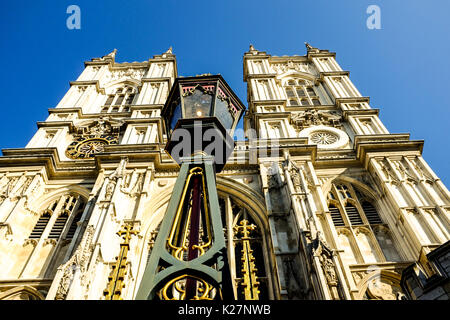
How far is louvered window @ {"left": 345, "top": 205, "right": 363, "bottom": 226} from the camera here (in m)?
12.7

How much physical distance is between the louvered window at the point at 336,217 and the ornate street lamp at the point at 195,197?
7.67m

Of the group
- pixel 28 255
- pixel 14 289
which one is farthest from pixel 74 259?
pixel 28 255

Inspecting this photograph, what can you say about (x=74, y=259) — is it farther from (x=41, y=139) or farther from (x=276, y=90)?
(x=276, y=90)

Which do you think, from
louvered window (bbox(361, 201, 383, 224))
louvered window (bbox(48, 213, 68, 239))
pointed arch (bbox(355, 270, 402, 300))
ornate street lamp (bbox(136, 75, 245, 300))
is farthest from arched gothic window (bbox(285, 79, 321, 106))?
ornate street lamp (bbox(136, 75, 245, 300))

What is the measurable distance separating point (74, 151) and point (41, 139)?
178 centimetres

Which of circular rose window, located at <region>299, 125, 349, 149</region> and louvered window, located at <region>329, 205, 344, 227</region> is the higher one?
circular rose window, located at <region>299, 125, 349, 149</region>

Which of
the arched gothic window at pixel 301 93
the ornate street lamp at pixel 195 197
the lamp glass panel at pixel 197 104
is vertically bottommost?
the ornate street lamp at pixel 195 197

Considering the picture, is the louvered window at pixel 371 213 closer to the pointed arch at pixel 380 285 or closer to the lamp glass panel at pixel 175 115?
the pointed arch at pixel 380 285

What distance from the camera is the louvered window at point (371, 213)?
1277 centimetres

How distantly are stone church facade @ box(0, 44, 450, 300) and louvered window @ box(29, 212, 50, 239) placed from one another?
0.05m

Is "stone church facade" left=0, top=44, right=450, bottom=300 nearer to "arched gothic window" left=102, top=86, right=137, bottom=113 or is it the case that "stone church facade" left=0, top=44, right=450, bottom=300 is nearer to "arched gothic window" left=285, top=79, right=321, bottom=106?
"arched gothic window" left=285, top=79, right=321, bottom=106

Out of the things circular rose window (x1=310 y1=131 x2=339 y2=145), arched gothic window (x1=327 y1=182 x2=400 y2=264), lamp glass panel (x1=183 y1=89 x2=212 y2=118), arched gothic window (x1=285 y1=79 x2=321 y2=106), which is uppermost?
arched gothic window (x1=285 y1=79 x2=321 y2=106)

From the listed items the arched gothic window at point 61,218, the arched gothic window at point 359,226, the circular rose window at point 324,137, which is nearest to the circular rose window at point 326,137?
the circular rose window at point 324,137

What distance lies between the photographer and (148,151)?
1463 cm
